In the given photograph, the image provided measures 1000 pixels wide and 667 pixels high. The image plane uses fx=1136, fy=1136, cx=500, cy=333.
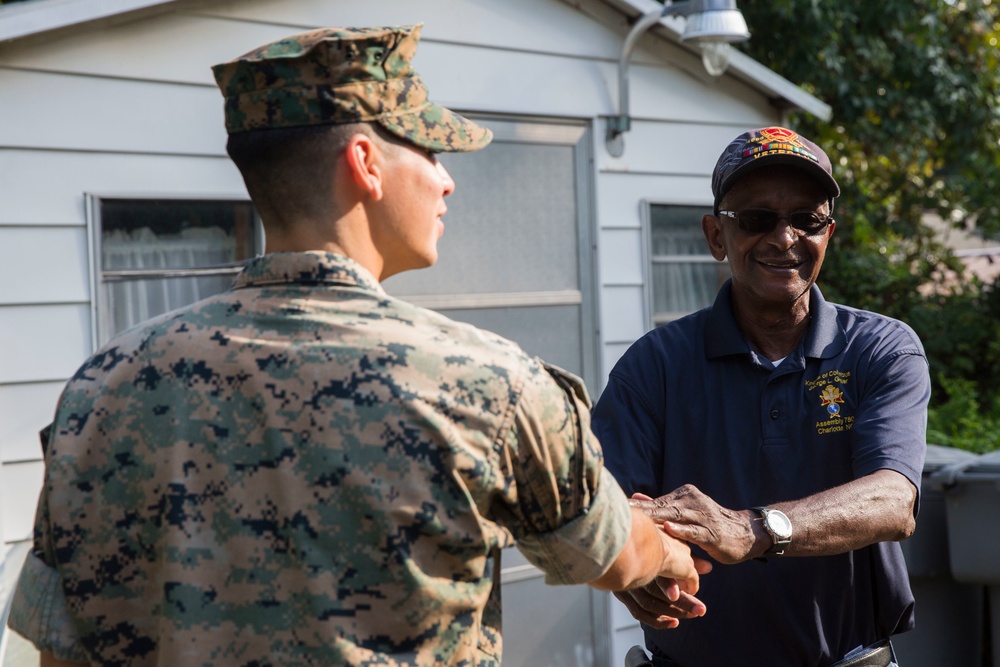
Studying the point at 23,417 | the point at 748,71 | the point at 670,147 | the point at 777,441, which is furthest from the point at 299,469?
the point at 748,71

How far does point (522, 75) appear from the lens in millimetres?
5453

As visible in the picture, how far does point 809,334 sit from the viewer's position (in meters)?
2.71

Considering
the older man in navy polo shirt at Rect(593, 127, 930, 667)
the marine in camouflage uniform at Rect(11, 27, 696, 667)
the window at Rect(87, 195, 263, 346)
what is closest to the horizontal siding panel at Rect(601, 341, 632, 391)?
the window at Rect(87, 195, 263, 346)

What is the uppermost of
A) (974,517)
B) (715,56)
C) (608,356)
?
(715,56)

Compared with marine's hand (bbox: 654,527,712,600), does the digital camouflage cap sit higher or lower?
higher

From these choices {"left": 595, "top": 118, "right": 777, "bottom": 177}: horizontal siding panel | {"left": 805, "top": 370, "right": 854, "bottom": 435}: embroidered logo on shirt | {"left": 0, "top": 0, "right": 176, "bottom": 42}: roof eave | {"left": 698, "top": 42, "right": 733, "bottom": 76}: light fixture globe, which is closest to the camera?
{"left": 805, "top": 370, "right": 854, "bottom": 435}: embroidered logo on shirt

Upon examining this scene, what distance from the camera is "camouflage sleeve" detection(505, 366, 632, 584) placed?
1.67 meters

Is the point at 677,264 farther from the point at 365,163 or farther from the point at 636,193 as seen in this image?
the point at 365,163

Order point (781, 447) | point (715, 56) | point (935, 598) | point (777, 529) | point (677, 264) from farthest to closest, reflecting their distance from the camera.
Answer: point (677, 264) < point (715, 56) < point (935, 598) < point (781, 447) < point (777, 529)

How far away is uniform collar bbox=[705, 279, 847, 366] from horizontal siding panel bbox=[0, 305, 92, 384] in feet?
8.22

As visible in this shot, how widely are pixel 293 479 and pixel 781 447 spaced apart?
1369 mm

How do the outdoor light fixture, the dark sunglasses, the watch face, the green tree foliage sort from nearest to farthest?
the watch face → the dark sunglasses → the outdoor light fixture → the green tree foliage

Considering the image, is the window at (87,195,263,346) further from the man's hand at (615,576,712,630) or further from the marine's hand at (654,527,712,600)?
the marine's hand at (654,527,712,600)

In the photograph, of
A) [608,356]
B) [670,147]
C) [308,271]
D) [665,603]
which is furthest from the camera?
[670,147]
